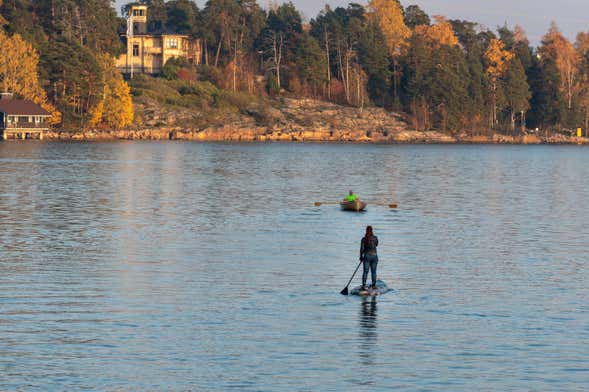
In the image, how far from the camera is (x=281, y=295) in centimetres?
3378

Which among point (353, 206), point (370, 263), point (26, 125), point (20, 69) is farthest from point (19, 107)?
point (370, 263)

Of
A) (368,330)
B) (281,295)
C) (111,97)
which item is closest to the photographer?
(368,330)

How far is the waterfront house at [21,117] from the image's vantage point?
566ft

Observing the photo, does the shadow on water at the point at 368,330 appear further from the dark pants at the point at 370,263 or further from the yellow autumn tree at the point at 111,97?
the yellow autumn tree at the point at 111,97

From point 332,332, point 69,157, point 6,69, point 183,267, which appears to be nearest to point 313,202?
point 183,267

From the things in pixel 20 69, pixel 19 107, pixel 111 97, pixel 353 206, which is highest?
pixel 20 69

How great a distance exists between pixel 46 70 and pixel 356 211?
125 metres

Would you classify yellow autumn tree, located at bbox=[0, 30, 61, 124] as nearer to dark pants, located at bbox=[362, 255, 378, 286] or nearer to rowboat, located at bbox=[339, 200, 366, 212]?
rowboat, located at bbox=[339, 200, 366, 212]

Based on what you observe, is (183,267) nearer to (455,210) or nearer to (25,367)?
(25,367)

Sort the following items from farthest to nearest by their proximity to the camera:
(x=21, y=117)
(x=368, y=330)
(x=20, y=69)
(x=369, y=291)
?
(x=21, y=117) → (x=20, y=69) → (x=369, y=291) → (x=368, y=330)

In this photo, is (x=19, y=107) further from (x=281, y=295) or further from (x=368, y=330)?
(x=368, y=330)

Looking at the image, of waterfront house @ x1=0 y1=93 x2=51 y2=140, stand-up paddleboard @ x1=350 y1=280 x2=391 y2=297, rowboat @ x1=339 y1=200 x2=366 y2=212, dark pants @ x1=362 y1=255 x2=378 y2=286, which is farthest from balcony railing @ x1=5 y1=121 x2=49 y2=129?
dark pants @ x1=362 y1=255 x2=378 y2=286

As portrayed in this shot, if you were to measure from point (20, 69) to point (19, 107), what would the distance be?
6572 millimetres

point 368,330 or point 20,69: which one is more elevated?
point 20,69
